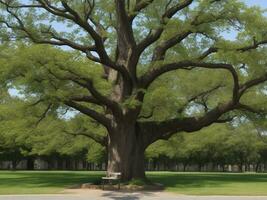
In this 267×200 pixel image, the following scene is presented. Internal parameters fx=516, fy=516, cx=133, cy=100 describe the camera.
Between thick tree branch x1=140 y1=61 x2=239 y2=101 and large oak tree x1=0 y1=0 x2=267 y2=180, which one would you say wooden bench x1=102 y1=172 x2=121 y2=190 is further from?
thick tree branch x1=140 y1=61 x2=239 y2=101

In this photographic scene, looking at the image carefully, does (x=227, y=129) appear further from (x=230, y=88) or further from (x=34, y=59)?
(x=34, y=59)

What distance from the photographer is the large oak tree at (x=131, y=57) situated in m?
28.8

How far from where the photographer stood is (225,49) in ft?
95.8

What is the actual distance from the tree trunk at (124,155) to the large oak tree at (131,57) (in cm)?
6

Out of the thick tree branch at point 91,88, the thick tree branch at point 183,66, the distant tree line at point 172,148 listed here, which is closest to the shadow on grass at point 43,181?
the distant tree line at point 172,148

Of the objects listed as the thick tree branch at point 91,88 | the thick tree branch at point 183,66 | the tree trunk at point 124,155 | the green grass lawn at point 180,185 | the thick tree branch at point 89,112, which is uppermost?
the thick tree branch at point 183,66

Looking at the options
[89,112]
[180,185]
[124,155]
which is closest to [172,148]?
[180,185]

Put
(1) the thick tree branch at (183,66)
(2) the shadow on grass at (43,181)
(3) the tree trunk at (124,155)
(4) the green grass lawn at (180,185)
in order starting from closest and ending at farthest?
(4) the green grass lawn at (180,185)
(1) the thick tree branch at (183,66)
(2) the shadow on grass at (43,181)
(3) the tree trunk at (124,155)

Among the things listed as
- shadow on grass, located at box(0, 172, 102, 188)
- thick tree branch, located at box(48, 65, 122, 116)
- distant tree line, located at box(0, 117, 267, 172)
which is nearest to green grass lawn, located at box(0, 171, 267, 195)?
shadow on grass, located at box(0, 172, 102, 188)

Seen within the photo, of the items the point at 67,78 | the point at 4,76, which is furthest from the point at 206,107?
the point at 4,76

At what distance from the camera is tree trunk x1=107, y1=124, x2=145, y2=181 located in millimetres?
31109

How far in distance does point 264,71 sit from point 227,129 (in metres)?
44.6

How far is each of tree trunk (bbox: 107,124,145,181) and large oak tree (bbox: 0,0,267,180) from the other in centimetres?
6

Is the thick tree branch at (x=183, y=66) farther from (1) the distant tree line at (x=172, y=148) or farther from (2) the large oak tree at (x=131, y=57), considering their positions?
(1) the distant tree line at (x=172, y=148)
